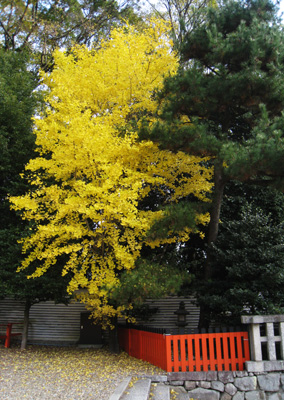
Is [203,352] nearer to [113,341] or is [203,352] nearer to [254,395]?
[254,395]

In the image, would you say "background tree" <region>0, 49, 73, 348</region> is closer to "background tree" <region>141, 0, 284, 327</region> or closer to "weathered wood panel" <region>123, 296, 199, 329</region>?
"weathered wood panel" <region>123, 296, 199, 329</region>

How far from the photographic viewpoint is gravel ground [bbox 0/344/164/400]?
5.12 meters

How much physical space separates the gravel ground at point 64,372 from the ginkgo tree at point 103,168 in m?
1.13

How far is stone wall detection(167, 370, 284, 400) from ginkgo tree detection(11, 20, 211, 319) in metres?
1.95

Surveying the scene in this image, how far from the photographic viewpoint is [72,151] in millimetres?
6934

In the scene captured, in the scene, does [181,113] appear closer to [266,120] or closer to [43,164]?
[266,120]

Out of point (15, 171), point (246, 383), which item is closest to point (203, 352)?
point (246, 383)

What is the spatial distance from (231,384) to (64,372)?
3312 millimetres

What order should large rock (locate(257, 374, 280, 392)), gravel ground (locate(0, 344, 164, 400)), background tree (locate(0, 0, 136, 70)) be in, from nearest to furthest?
gravel ground (locate(0, 344, 164, 400)), large rock (locate(257, 374, 280, 392)), background tree (locate(0, 0, 136, 70))

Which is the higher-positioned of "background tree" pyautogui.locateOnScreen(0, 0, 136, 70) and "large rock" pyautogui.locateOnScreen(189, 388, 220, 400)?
"background tree" pyautogui.locateOnScreen(0, 0, 136, 70)

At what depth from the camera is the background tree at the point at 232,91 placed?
661 centimetres

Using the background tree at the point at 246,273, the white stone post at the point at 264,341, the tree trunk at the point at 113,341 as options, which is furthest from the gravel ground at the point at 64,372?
the background tree at the point at 246,273

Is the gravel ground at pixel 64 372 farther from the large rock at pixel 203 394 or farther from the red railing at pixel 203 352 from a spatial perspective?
the large rock at pixel 203 394

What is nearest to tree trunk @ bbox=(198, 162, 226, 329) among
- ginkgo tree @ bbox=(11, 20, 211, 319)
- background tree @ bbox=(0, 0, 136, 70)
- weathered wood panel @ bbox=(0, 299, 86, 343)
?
ginkgo tree @ bbox=(11, 20, 211, 319)
